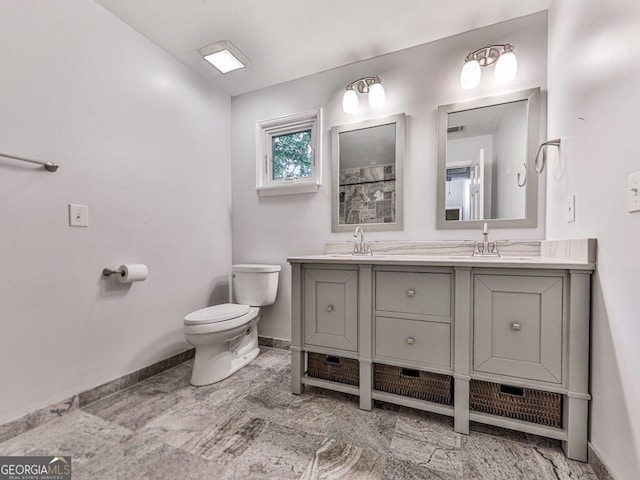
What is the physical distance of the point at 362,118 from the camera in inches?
79.4

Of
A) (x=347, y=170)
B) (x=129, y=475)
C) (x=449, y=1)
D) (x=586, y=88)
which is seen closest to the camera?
(x=129, y=475)

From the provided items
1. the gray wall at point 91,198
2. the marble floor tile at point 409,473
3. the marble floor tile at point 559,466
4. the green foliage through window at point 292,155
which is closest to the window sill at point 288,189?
the green foliage through window at point 292,155

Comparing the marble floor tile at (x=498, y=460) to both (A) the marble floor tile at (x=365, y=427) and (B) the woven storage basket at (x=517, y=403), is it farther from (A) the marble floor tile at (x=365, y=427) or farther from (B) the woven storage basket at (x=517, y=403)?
(A) the marble floor tile at (x=365, y=427)

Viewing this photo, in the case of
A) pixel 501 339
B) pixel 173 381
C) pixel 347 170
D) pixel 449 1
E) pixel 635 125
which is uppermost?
pixel 449 1

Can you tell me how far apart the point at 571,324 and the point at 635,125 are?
73cm

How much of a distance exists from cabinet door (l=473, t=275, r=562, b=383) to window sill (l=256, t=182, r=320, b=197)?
4.39 ft

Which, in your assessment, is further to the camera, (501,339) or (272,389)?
(272,389)

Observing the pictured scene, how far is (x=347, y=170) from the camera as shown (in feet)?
6.79

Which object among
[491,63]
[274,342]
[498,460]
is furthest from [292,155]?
[498,460]

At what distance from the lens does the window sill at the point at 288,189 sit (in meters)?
2.16

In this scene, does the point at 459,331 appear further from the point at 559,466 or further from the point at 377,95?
Answer: the point at 377,95

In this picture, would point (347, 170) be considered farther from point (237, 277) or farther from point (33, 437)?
point (33, 437)

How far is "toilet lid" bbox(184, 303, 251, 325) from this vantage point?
1658 millimetres

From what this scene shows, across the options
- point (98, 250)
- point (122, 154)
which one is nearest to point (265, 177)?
point (122, 154)
